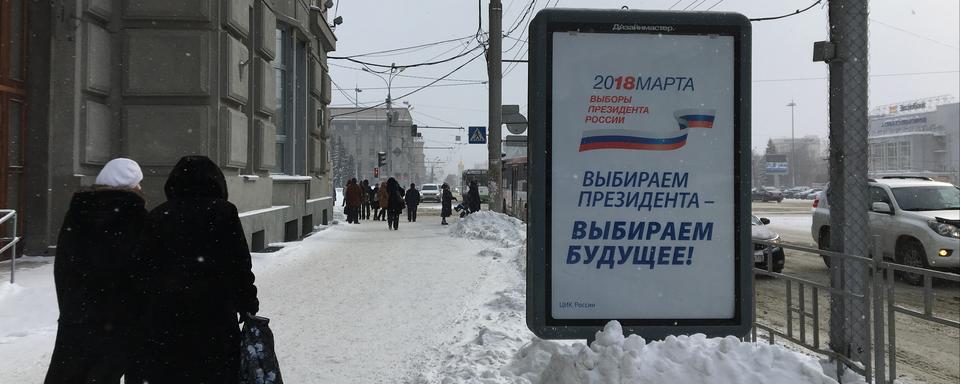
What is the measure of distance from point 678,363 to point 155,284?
8.89ft

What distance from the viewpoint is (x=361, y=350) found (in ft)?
19.3

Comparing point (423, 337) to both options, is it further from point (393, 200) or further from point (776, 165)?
point (776, 165)

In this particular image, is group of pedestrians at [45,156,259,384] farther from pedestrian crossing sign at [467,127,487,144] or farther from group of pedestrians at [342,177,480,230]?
pedestrian crossing sign at [467,127,487,144]

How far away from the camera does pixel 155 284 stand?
2963mm

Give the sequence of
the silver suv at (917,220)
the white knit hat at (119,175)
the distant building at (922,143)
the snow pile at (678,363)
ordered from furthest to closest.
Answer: the distant building at (922,143)
the silver suv at (917,220)
the snow pile at (678,363)
the white knit hat at (119,175)

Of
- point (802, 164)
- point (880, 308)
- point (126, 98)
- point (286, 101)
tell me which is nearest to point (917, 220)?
point (880, 308)

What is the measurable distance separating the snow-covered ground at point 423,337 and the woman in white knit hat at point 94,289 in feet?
6.23

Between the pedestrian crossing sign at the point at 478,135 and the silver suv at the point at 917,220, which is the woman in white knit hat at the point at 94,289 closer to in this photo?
Result: the silver suv at the point at 917,220

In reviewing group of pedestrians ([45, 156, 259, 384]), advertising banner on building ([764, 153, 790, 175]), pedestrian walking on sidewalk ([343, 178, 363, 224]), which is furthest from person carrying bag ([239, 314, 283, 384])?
advertising banner on building ([764, 153, 790, 175])

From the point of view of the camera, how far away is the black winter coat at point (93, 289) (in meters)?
3.22

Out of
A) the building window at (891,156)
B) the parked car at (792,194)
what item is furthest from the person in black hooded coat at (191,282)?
the building window at (891,156)

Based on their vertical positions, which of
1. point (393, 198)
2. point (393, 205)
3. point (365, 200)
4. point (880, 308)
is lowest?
point (880, 308)

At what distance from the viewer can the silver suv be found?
9508 mm

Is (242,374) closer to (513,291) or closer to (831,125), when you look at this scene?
(831,125)
